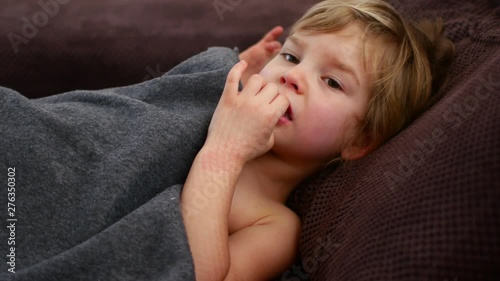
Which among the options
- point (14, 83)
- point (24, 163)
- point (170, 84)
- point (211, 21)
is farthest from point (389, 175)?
point (14, 83)

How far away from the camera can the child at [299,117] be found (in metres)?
0.78

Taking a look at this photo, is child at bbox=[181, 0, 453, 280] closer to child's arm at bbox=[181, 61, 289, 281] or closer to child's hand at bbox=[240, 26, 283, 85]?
child's arm at bbox=[181, 61, 289, 281]

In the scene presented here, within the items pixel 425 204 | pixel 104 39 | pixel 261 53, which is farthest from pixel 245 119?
pixel 104 39

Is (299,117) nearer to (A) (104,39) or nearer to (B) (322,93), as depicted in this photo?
(B) (322,93)

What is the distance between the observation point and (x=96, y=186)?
0.73 metres

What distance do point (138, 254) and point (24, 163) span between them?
233mm

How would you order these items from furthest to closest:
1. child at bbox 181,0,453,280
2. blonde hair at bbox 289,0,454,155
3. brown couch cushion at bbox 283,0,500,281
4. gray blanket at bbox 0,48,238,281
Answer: blonde hair at bbox 289,0,454,155
child at bbox 181,0,453,280
gray blanket at bbox 0,48,238,281
brown couch cushion at bbox 283,0,500,281

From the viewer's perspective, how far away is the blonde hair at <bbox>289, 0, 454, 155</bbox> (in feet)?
2.92

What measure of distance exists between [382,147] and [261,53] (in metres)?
0.50

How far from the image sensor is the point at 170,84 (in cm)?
91

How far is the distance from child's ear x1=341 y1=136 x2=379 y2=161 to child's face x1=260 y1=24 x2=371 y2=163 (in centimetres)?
2

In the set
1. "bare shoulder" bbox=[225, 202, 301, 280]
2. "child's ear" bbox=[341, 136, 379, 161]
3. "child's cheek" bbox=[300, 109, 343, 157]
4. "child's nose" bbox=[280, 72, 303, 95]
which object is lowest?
"bare shoulder" bbox=[225, 202, 301, 280]

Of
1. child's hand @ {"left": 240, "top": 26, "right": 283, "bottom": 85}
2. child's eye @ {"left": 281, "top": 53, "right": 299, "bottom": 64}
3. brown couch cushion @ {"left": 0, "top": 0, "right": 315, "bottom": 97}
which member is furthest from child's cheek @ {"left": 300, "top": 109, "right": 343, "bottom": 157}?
brown couch cushion @ {"left": 0, "top": 0, "right": 315, "bottom": 97}

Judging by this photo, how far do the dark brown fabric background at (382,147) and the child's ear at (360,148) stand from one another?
5cm
